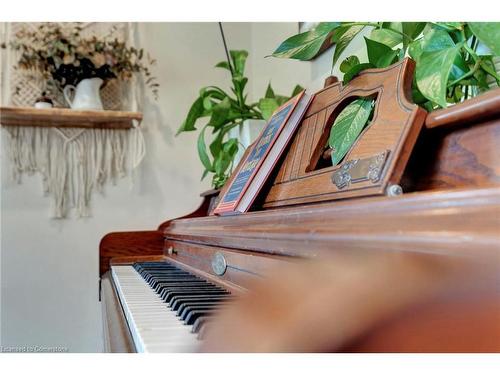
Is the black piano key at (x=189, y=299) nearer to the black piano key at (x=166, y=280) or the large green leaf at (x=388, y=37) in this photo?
the black piano key at (x=166, y=280)

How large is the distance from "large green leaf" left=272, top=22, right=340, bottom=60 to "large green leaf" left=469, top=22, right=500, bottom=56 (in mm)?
309

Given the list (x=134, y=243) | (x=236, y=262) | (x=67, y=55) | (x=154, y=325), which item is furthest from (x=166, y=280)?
(x=67, y=55)

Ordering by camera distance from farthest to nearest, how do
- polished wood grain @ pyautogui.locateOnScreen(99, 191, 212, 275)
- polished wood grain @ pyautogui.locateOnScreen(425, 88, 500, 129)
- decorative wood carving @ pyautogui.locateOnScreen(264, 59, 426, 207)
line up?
1. polished wood grain @ pyautogui.locateOnScreen(99, 191, 212, 275)
2. decorative wood carving @ pyautogui.locateOnScreen(264, 59, 426, 207)
3. polished wood grain @ pyautogui.locateOnScreen(425, 88, 500, 129)

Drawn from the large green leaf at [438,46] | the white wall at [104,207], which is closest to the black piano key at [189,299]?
the large green leaf at [438,46]

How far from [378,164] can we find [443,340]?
1.04 feet

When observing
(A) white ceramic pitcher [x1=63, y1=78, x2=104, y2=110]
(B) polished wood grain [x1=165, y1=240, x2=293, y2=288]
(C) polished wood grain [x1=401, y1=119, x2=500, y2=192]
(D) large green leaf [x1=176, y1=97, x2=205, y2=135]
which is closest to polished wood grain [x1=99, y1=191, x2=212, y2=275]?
(D) large green leaf [x1=176, y1=97, x2=205, y2=135]

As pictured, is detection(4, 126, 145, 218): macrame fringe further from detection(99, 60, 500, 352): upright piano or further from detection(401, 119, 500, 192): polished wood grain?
detection(401, 119, 500, 192): polished wood grain

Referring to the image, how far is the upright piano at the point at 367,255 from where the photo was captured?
0.31m

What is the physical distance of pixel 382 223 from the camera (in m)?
0.43

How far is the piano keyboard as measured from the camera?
0.56 meters

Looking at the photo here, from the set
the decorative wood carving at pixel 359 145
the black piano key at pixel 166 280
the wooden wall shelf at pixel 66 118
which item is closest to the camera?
the decorative wood carving at pixel 359 145

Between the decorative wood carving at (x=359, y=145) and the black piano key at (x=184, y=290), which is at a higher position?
the decorative wood carving at (x=359, y=145)

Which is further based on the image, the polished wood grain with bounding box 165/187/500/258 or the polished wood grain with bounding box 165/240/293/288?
the polished wood grain with bounding box 165/240/293/288
